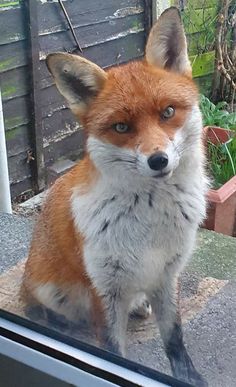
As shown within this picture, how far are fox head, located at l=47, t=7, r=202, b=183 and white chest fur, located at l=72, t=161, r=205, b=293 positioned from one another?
64mm

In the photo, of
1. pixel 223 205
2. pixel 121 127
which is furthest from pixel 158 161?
pixel 223 205

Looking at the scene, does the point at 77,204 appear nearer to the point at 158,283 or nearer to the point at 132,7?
the point at 158,283

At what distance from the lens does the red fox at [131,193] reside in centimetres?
112

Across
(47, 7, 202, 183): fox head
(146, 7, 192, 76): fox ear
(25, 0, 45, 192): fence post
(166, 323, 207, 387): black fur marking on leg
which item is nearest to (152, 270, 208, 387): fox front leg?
(166, 323, 207, 387): black fur marking on leg

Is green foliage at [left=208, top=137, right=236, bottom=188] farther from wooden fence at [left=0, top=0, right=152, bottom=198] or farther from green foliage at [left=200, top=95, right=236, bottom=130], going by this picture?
wooden fence at [left=0, top=0, right=152, bottom=198]

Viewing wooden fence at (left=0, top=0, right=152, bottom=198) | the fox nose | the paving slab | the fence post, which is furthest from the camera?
the paving slab

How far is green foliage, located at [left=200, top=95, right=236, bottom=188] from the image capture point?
1.56m

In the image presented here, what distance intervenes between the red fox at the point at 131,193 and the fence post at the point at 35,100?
352 mm

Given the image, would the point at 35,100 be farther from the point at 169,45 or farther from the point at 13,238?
the point at 169,45

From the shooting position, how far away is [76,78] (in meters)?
1.17

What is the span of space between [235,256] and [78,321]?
1.60 feet

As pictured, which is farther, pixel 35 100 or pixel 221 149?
pixel 221 149

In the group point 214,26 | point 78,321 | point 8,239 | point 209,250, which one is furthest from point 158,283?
point 8,239

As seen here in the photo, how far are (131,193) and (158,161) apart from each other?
0.47 feet
